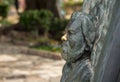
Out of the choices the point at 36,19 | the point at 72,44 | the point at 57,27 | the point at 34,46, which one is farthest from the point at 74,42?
the point at 57,27

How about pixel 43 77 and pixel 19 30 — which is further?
pixel 19 30

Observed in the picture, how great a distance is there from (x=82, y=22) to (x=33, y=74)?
7087 millimetres

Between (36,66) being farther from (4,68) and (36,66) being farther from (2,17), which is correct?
(2,17)

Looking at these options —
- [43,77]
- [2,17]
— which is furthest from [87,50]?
[2,17]

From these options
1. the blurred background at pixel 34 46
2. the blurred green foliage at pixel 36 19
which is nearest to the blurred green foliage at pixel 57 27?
the blurred background at pixel 34 46

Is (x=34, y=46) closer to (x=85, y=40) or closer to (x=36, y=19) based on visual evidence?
(x=36, y=19)

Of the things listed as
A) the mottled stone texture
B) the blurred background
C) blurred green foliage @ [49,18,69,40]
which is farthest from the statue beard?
blurred green foliage @ [49,18,69,40]

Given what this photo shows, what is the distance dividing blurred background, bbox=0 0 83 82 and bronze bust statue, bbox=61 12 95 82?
20.7ft

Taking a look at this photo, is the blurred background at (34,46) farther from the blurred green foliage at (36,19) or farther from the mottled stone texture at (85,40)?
the mottled stone texture at (85,40)

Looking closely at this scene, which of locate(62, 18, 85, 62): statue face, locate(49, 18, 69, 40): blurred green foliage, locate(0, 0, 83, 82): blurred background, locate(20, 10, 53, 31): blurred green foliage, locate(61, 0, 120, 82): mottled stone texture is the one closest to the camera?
locate(61, 0, 120, 82): mottled stone texture

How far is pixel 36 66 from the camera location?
406 inches

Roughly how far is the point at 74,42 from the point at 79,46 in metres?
0.04

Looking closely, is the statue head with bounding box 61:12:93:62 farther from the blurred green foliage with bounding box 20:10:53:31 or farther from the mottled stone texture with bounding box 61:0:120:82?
the blurred green foliage with bounding box 20:10:53:31

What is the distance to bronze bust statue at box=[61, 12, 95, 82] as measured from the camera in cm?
227
